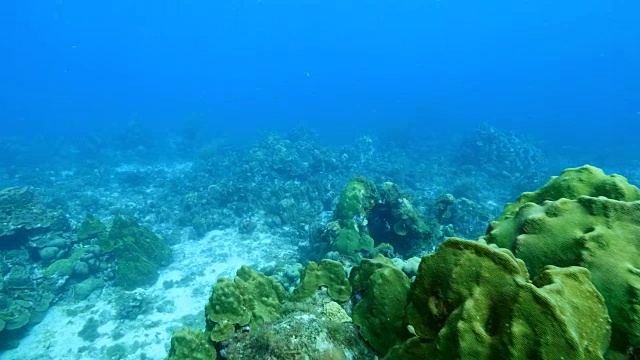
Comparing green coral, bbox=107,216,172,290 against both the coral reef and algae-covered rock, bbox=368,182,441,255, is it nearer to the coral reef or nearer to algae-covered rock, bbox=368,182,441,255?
algae-covered rock, bbox=368,182,441,255

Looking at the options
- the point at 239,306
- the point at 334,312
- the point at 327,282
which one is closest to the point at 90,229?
the point at 239,306

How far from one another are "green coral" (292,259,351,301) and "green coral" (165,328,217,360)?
1.41 meters

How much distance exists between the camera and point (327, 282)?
502cm

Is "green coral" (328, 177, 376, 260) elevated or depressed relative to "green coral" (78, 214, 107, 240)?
elevated

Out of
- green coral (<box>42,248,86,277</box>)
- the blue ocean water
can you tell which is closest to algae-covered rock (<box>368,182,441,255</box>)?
green coral (<box>42,248,86,277</box>)

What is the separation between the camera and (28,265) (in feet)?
43.4

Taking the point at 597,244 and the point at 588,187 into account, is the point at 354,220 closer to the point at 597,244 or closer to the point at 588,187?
the point at 588,187

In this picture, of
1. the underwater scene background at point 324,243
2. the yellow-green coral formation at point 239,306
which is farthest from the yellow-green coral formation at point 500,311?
the yellow-green coral formation at point 239,306

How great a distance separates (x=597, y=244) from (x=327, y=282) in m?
3.48

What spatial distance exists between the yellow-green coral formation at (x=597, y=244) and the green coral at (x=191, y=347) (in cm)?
410

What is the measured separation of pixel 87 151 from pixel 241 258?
3283 centimetres

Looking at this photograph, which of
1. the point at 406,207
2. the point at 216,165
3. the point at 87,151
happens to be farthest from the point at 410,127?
the point at 87,151

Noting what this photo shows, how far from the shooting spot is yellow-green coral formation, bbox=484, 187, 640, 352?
1.97 m

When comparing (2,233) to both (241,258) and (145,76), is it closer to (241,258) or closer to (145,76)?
(241,258)
